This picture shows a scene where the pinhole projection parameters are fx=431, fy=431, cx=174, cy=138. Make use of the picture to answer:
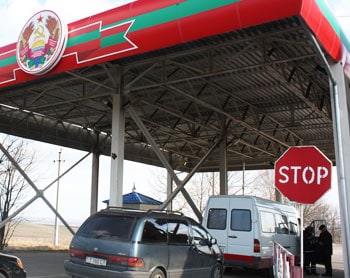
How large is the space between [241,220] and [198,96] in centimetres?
558

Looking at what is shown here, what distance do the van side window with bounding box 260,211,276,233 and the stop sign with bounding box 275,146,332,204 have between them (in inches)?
223

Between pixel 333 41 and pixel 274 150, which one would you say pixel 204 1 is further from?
pixel 274 150

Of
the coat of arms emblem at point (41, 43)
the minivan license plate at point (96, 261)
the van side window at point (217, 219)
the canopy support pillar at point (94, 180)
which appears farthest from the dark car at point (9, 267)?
the canopy support pillar at point (94, 180)

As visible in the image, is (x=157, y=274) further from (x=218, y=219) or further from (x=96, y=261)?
(x=218, y=219)

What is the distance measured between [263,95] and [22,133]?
37.2 ft

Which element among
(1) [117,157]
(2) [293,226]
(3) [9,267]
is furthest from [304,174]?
(2) [293,226]

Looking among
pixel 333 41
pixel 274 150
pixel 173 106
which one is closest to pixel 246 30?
pixel 333 41

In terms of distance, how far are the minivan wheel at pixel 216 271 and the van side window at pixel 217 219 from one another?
2.43 metres

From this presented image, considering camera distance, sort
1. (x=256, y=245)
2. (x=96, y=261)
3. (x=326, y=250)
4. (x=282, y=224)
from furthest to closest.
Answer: (x=326, y=250) < (x=282, y=224) < (x=256, y=245) < (x=96, y=261)

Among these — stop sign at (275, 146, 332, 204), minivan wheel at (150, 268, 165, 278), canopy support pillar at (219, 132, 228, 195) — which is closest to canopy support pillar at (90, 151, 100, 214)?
canopy support pillar at (219, 132, 228, 195)

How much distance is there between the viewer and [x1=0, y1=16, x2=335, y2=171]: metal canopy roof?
1214cm

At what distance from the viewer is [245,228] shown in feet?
40.9

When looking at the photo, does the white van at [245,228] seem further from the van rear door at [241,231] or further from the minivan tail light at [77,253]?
the minivan tail light at [77,253]

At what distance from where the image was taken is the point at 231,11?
9.55 metres
